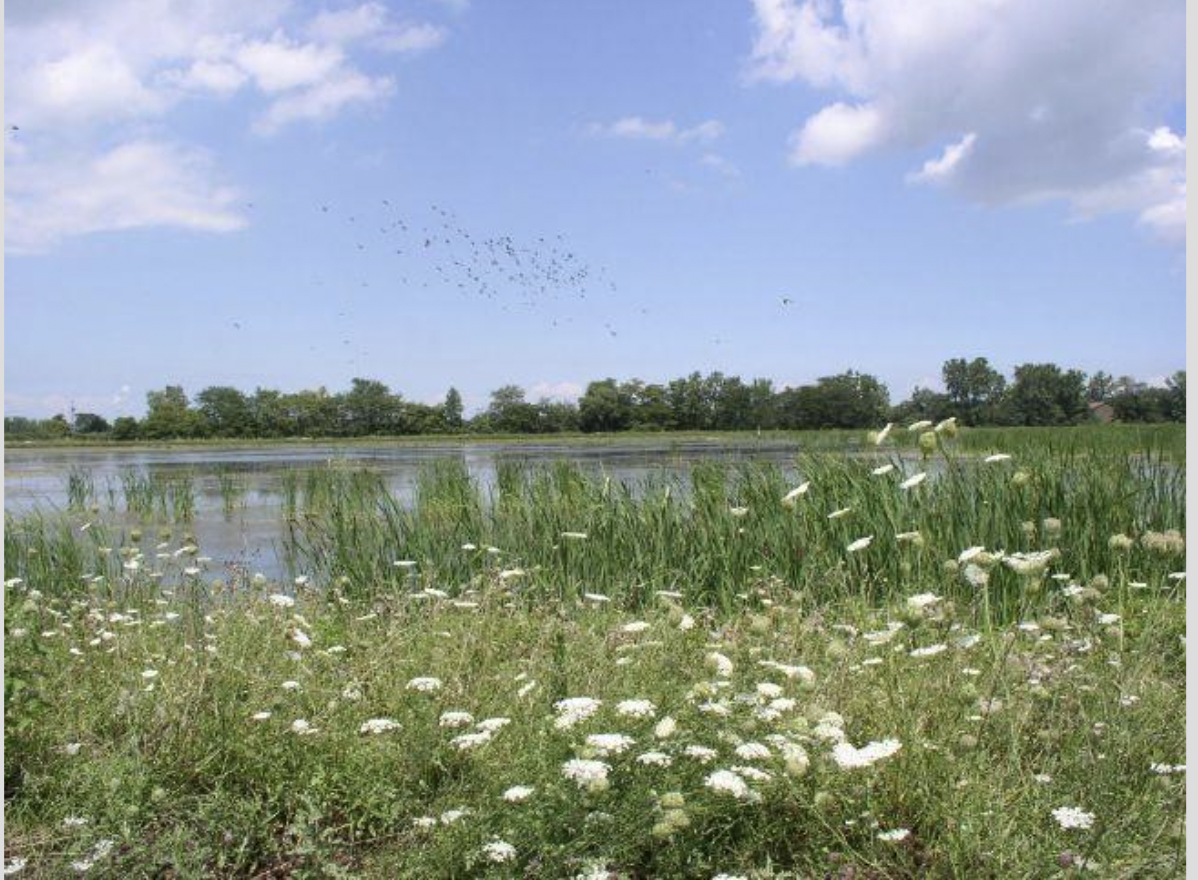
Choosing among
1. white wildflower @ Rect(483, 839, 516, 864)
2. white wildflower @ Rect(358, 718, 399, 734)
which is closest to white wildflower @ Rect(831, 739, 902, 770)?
white wildflower @ Rect(483, 839, 516, 864)

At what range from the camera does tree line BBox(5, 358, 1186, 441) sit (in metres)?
51.0

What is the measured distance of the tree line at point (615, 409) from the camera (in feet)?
167

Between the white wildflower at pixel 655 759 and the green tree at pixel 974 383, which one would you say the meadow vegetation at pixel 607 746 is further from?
the green tree at pixel 974 383

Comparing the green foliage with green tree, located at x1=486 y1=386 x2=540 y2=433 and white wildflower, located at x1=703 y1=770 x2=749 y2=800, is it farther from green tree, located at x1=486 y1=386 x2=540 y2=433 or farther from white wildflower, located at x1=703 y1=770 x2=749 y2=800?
green tree, located at x1=486 y1=386 x2=540 y2=433

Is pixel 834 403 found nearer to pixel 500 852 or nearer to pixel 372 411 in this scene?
pixel 372 411

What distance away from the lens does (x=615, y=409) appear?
63750 mm

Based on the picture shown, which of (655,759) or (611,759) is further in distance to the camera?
(611,759)

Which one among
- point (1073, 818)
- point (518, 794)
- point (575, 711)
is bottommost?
point (1073, 818)

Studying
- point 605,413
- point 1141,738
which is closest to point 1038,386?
point 605,413

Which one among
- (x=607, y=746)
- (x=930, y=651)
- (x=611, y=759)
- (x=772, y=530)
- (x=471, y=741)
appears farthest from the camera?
(x=772, y=530)

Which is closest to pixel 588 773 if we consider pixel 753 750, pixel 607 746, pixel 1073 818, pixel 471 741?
pixel 607 746

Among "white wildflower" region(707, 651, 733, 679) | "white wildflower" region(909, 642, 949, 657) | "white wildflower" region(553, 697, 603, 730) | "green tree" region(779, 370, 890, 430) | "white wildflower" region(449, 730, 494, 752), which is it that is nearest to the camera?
"white wildflower" region(553, 697, 603, 730)

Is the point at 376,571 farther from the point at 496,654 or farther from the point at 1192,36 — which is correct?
the point at 1192,36

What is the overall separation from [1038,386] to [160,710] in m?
54.4
